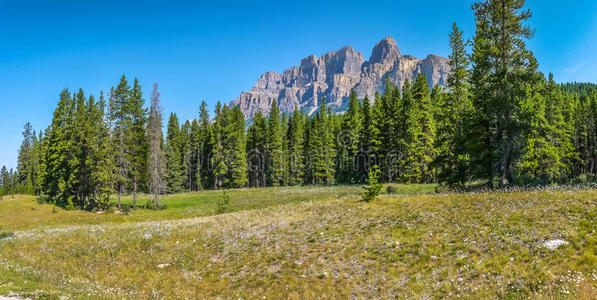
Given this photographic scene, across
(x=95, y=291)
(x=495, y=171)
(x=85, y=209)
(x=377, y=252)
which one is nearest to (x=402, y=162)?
(x=495, y=171)

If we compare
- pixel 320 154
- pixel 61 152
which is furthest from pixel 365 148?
pixel 61 152

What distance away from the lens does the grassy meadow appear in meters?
9.58

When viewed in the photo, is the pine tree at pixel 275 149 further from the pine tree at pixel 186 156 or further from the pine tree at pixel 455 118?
the pine tree at pixel 455 118

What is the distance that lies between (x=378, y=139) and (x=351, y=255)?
136 ft

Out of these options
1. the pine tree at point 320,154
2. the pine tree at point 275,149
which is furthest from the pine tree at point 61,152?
the pine tree at point 320,154

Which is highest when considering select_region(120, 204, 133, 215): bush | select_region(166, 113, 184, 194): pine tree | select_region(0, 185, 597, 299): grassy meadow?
select_region(166, 113, 184, 194): pine tree

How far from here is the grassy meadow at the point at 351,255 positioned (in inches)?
377

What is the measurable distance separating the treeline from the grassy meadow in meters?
8.02

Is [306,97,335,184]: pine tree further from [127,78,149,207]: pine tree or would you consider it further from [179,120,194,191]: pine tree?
[127,78,149,207]: pine tree

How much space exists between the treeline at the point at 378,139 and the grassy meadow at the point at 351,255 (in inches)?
316

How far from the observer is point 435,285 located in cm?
974

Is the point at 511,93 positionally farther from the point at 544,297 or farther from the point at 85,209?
the point at 85,209

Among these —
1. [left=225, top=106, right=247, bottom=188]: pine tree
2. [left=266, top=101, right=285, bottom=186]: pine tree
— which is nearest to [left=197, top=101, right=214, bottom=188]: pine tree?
[left=225, top=106, right=247, bottom=188]: pine tree

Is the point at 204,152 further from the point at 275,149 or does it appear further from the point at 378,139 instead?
the point at 378,139
